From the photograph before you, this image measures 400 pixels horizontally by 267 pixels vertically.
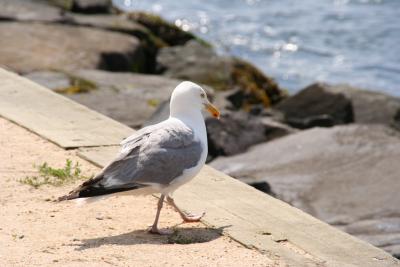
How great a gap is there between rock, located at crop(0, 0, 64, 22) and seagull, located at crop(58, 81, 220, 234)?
8063 mm

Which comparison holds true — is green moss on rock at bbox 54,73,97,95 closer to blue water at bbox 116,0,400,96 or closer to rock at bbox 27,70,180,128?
rock at bbox 27,70,180,128

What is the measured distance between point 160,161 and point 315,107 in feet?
23.4

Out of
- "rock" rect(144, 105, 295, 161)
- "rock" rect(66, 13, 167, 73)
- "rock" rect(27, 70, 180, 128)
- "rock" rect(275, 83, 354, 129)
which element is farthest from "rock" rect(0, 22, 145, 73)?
"rock" rect(144, 105, 295, 161)

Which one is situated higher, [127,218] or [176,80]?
[127,218]

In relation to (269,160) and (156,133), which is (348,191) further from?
(156,133)

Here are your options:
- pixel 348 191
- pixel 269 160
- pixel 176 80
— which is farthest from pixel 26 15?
pixel 348 191

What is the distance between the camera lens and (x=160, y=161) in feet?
18.7

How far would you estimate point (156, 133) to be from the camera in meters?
5.84

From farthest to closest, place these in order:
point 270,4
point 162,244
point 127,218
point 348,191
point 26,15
A: point 270,4 < point 26,15 < point 348,191 < point 127,218 < point 162,244

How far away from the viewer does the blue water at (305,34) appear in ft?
59.3

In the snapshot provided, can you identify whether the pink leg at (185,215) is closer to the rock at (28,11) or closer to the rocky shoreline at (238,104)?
the rocky shoreline at (238,104)

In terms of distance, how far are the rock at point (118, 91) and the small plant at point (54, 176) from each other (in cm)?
335

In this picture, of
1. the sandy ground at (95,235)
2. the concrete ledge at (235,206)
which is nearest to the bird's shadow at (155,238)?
the sandy ground at (95,235)

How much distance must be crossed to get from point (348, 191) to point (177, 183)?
146 inches
